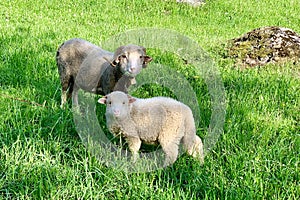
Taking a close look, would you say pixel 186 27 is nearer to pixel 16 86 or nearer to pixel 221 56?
pixel 221 56

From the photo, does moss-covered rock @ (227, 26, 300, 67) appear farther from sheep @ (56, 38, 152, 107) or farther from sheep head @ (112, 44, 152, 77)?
sheep head @ (112, 44, 152, 77)

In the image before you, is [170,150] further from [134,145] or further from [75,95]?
[75,95]

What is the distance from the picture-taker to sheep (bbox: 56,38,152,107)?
3.13 meters

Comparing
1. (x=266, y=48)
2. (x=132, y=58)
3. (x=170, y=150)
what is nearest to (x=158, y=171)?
(x=170, y=150)

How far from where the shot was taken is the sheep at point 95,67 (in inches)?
123

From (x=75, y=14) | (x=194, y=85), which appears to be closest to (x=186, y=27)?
(x=75, y=14)

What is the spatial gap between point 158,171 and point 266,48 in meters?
4.29

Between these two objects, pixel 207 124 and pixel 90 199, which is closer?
pixel 90 199

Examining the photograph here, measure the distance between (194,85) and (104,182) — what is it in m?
2.30

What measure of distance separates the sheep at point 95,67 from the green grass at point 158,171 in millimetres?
243

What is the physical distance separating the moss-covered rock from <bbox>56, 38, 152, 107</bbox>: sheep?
3076mm

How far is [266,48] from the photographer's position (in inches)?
261

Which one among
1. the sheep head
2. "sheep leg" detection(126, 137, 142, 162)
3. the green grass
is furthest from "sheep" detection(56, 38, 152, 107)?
"sheep leg" detection(126, 137, 142, 162)

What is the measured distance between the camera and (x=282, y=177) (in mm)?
2967
